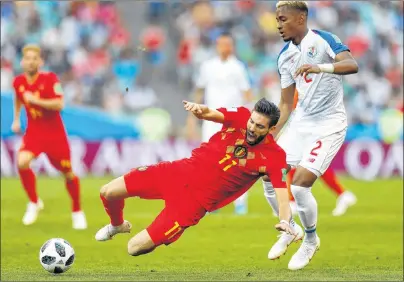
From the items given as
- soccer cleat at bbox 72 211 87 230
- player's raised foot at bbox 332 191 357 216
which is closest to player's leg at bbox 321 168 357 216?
player's raised foot at bbox 332 191 357 216

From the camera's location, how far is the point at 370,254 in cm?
1269

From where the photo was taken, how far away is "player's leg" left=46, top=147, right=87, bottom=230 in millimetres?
14844

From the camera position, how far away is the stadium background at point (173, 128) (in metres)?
12.1

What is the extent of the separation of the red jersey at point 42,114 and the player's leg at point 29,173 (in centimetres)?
18

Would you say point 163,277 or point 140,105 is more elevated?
point 163,277

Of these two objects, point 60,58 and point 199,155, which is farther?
point 60,58

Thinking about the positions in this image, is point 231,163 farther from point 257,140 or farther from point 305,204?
point 305,204

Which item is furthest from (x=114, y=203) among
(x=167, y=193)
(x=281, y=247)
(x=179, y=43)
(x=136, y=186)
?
(x=179, y=43)

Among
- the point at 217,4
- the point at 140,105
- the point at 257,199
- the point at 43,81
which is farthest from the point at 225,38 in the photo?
the point at 217,4

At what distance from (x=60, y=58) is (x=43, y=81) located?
42.7ft

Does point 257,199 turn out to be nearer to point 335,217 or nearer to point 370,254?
point 335,217

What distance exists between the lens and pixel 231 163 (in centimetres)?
987

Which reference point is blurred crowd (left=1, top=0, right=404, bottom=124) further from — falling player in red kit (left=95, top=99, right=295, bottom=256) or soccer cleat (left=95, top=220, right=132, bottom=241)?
falling player in red kit (left=95, top=99, right=295, bottom=256)

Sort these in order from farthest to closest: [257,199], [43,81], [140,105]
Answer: [140,105], [257,199], [43,81]
